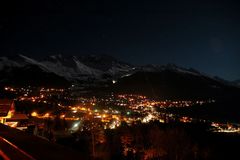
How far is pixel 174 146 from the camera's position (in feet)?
150

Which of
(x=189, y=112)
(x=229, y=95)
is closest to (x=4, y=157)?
(x=189, y=112)

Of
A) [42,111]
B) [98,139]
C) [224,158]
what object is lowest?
[224,158]

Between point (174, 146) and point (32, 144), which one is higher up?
point (32, 144)

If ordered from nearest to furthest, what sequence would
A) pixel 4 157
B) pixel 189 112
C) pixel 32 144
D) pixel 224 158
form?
pixel 4 157
pixel 32 144
pixel 224 158
pixel 189 112

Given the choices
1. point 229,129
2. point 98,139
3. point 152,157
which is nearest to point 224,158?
point 152,157

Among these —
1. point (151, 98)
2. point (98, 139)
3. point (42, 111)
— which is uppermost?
point (151, 98)

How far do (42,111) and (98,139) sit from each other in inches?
714

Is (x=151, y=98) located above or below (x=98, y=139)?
above

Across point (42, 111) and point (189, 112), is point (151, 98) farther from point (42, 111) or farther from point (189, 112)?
point (42, 111)

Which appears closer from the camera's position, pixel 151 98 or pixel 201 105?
pixel 201 105

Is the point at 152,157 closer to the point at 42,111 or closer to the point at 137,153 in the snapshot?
the point at 137,153

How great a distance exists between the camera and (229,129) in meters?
93.8

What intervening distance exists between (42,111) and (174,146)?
23.3 m

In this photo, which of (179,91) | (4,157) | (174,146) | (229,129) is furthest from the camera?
(179,91)
